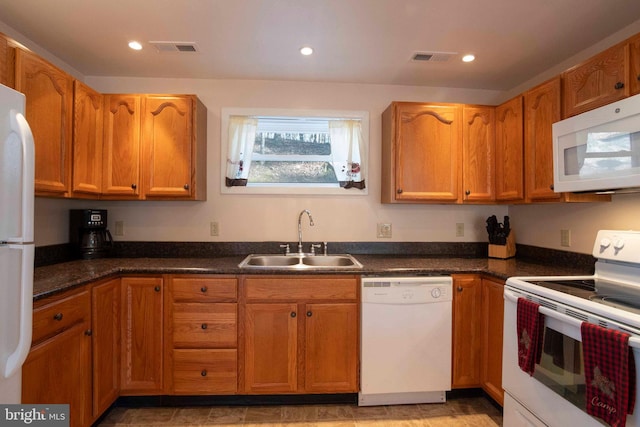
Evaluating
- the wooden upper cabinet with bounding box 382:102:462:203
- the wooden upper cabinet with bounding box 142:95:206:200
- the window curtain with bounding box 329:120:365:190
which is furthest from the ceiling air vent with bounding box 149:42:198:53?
the wooden upper cabinet with bounding box 382:102:462:203

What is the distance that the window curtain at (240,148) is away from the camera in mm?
2607

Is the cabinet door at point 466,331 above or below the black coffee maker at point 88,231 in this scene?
below

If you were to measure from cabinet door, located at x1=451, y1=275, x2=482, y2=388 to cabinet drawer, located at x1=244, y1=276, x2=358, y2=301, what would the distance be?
705 mm

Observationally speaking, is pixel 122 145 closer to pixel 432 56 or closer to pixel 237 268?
pixel 237 268

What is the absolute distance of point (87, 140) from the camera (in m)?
2.15

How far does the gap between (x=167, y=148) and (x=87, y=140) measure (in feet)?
1.63

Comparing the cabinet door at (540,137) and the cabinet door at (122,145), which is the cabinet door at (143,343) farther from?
the cabinet door at (540,137)

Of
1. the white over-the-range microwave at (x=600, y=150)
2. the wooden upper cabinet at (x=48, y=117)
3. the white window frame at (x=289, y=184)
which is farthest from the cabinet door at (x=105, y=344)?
the white over-the-range microwave at (x=600, y=150)

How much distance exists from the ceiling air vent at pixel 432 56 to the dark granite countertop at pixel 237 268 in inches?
57.8

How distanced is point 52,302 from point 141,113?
1444 mm

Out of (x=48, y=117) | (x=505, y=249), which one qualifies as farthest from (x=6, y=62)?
(x=505, y=249)

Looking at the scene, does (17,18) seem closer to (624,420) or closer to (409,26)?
(409,26)

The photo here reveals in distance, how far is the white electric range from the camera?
1205 millimetres

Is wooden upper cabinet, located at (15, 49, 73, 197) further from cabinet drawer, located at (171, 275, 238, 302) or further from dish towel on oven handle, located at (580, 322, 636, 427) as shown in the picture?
dish towel on oven handle, located at (580, 322, 636, 427)
